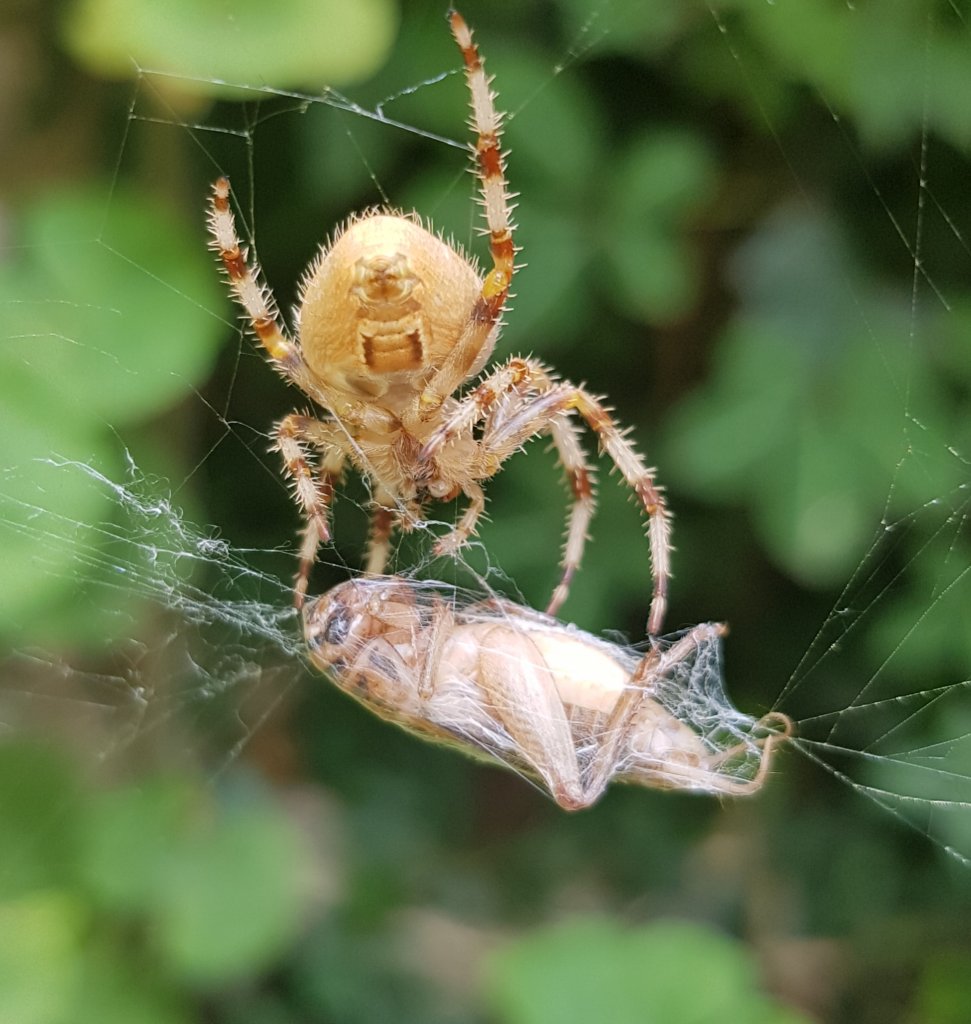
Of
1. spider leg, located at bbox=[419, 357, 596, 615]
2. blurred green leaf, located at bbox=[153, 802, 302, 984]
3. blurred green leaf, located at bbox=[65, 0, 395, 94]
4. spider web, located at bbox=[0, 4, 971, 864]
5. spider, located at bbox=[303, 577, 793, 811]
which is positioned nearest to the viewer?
spider, located at bbox=[303, 577, 793, 811]

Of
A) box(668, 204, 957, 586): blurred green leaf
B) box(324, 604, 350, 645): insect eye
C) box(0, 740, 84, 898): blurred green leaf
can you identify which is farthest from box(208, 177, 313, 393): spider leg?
box(0, 740, 84, 898): blurred green leaf

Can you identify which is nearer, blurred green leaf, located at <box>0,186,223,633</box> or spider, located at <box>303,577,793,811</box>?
spider, located at <box>303,577,793,811</box>

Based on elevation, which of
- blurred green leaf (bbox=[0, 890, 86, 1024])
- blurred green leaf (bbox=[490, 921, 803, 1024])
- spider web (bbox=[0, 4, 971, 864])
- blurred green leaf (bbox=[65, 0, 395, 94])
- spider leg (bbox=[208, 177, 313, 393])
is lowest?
blurred green leaf (bbox=[0, 890, 86, 1024])

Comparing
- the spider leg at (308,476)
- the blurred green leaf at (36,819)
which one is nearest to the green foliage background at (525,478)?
the blurred green leaf at (36,819)

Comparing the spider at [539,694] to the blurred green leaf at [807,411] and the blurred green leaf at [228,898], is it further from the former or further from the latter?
the blurred green leaf at [228,898]

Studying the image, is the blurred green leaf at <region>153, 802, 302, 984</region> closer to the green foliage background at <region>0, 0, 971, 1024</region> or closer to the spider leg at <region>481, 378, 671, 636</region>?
the green foliage background at <region>0, 0, 971, 1024</region>

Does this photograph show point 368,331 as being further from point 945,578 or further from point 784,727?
point 945,578

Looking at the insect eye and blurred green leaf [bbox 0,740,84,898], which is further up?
the insect eye

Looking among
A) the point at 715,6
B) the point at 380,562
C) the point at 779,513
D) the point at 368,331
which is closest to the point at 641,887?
the point at 779,513
